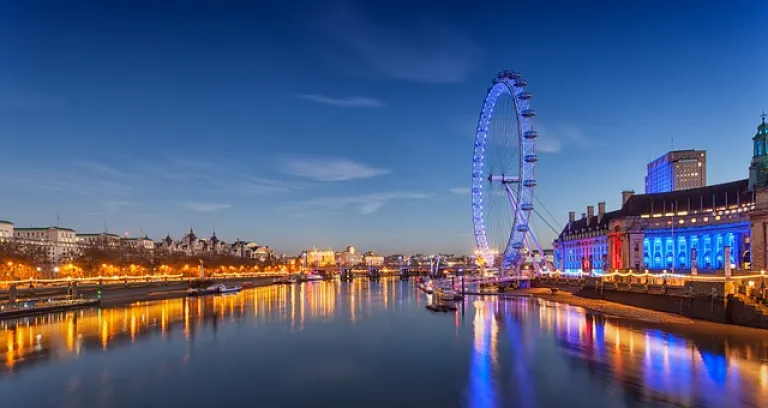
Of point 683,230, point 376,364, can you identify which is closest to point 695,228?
point 683,230

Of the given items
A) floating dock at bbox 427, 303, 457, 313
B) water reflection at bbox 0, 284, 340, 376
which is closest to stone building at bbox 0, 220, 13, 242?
water reflection at bbox 0, 284, 340, 376

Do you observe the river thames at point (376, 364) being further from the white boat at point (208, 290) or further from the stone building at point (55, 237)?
the stone building at point (55, 237)

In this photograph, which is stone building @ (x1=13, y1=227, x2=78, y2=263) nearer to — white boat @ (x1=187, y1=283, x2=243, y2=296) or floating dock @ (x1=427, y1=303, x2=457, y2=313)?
white boat @ (x1=187, y1=283, x2=243, y2=296)

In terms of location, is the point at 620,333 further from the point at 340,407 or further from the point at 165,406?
the point at 165,406

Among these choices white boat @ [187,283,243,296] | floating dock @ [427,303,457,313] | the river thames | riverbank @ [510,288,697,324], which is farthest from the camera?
white boat @ [187,283,243,296]

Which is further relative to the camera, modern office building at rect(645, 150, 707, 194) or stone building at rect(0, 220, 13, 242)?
modern office building at rect(645, 150, 707, 194)

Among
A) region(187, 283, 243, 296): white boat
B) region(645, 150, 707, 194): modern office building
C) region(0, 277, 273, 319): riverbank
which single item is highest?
region(645, 150, 707, 194): modern office building

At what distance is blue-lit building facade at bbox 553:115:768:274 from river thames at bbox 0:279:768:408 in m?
39.0

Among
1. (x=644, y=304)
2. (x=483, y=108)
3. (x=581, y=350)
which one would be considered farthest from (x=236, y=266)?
(x=581, y=350)

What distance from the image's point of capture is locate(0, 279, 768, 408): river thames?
2116 centimetres

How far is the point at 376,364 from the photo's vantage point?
1128 inches

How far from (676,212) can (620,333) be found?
6344 centimetres

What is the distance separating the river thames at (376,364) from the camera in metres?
21.2

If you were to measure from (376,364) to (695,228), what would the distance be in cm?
7320
